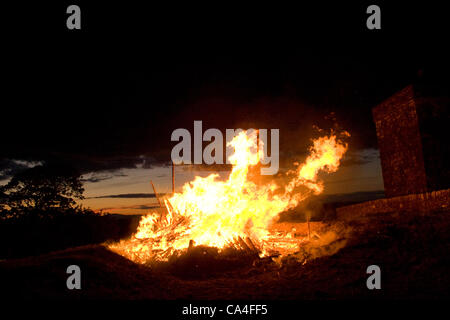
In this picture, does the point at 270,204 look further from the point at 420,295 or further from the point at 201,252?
the point at 420,295

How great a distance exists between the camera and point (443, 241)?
761 cm

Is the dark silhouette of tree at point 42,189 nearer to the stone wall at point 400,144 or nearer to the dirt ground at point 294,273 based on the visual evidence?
the dirt ground at point 294,273

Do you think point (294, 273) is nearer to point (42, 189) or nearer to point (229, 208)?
point (229, 208)

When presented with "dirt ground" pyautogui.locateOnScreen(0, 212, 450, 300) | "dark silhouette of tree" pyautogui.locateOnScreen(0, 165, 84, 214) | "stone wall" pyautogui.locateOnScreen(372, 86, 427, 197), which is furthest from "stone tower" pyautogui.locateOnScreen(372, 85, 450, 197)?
"dark silhouette of tree" pyautogui.locateOnScreen(0, 165, 84, 214)

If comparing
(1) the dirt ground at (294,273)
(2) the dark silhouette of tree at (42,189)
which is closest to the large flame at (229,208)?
(1) the dirt ground at (294,273)

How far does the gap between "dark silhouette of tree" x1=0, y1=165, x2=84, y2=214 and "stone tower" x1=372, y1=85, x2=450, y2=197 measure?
55.4 ft

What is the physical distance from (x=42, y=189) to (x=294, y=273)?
605 inches

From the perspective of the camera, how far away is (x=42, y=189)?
57.7ft

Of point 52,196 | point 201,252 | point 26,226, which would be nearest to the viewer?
point 201,252

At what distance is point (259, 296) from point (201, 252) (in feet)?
11.4

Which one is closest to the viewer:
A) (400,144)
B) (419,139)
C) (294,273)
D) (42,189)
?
(294,273)

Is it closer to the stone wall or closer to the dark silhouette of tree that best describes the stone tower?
the stone wall

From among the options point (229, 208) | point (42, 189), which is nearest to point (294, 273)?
point (229, 208)
